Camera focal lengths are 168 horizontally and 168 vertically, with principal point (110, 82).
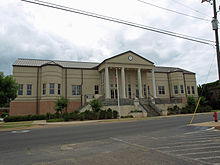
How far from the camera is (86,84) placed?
115 feet

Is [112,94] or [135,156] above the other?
[112,94]

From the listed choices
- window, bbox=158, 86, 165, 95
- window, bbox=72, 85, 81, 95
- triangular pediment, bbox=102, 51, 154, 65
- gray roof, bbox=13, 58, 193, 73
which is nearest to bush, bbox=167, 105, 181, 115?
window, bbox=158, 86, 165, 95

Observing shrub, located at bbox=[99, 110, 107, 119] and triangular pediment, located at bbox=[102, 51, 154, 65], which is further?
triangular pediment, located at bbox=[102, 51, 154, 65]

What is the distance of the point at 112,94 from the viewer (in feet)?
116

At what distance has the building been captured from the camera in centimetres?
3056

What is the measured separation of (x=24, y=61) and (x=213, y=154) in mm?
35475

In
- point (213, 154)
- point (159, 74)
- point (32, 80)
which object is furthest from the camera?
point (159, 74)

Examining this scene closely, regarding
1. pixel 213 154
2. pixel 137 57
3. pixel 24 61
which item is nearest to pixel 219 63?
pixel 213 154

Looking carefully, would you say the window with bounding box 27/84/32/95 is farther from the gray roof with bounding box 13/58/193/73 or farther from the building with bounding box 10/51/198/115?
the gray roof with bounding box 13/58/193/73

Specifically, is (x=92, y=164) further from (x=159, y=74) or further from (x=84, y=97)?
(x=159, y=74)

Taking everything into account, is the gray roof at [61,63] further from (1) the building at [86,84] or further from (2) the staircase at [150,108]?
(2) the staircase at [150,108]

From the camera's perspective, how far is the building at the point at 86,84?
1203 inches

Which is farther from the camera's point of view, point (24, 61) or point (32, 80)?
point (24, 61)

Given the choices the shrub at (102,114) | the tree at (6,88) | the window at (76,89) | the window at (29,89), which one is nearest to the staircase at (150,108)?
the shrub at (102,114)
